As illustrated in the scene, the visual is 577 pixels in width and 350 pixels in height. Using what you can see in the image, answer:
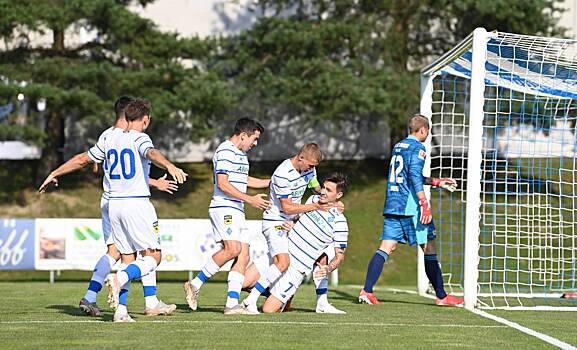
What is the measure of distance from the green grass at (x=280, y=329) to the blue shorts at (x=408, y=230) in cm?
88

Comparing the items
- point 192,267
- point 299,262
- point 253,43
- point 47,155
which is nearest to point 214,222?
point 299,262

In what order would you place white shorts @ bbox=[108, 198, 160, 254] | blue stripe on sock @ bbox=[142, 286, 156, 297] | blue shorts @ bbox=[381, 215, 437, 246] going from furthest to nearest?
1. blue shorts @ bbox=[381, 215, 437, 246]
2. blue stripe on sock @ bbox=[142, 286, 156, 297]
3. white shorts @ bbox=[108, 198, 160, 254]

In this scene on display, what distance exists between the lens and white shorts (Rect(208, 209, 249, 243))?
10.0 metres

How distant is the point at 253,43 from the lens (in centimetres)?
2905

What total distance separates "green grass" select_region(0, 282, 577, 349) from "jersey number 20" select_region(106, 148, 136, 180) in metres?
1.24

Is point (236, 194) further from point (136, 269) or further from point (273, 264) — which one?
point (136, 269)

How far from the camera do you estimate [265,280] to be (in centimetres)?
1000

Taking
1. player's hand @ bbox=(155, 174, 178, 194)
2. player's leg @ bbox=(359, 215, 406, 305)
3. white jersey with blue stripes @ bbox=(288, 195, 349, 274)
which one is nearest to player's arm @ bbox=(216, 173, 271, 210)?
white jersey with blue stripes @ bbox=(288, 195, 349, 274)

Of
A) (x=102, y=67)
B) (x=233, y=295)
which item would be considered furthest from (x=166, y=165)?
(x=102, y=67)

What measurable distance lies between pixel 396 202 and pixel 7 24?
54.3 ft

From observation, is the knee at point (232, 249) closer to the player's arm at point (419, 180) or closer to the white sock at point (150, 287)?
the white sock at point (150, 287)

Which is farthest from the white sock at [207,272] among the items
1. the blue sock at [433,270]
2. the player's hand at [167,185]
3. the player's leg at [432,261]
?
the blue sock at [433,270]

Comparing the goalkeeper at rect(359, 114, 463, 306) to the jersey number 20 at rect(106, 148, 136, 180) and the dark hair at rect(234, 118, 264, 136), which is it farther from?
the jersey number 20 at rect(106, 148, 136, 180)

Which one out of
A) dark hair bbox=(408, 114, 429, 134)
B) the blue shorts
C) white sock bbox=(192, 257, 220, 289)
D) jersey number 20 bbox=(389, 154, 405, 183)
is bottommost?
white sock bbox=(192, 257, 220, 289)
